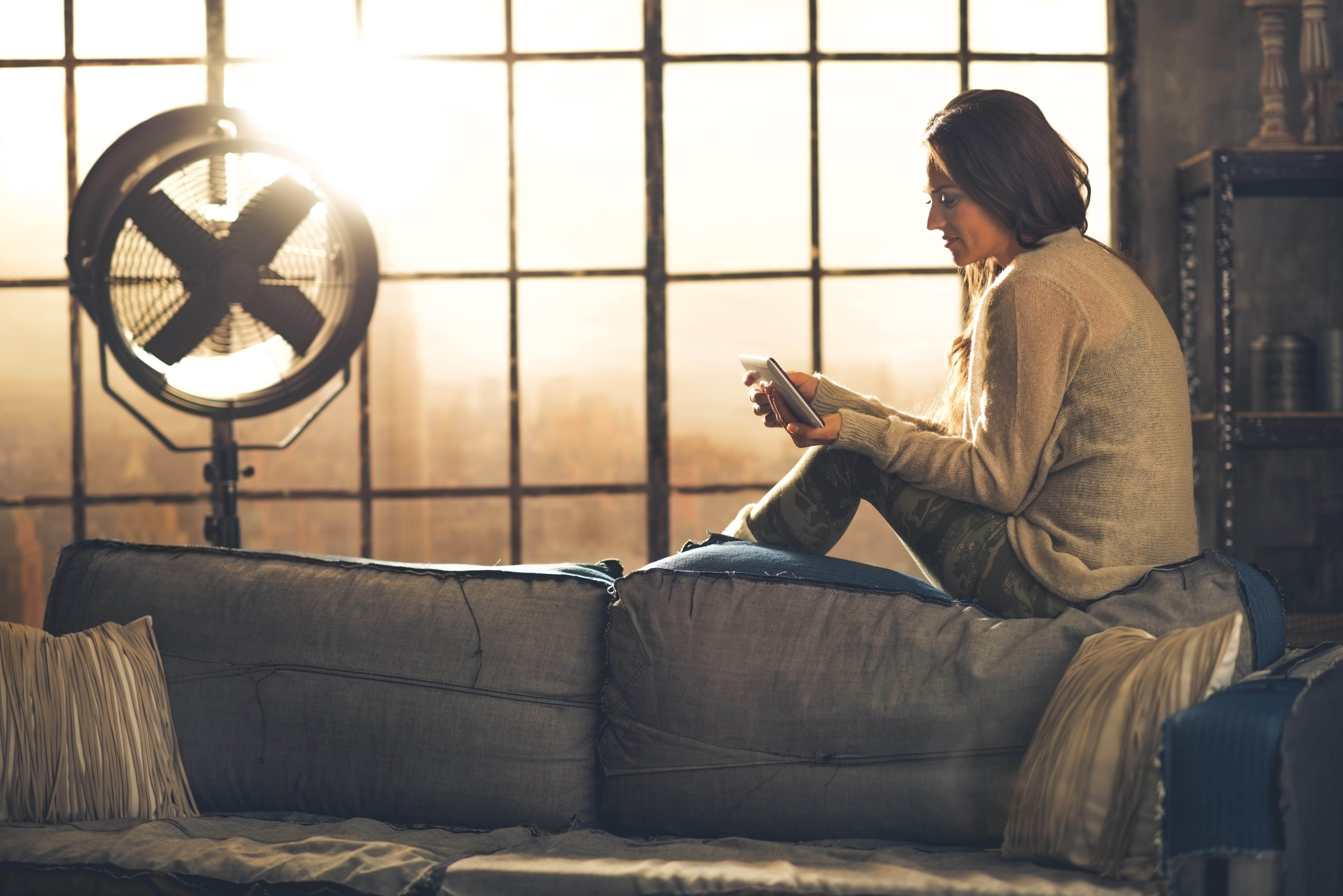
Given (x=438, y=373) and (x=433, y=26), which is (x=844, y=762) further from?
(x=433, y=26)

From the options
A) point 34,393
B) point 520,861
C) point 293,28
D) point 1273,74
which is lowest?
point 520,861

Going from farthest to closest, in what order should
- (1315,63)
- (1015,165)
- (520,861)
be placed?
(1315,63)
(1015,165)
(520,861)

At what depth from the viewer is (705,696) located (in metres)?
1.40

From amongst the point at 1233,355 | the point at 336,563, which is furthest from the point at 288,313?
the point at 1233,355

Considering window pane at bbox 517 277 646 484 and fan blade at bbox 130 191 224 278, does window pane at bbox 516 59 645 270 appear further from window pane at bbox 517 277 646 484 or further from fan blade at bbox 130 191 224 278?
fan blade at bbox 130 191 224 278

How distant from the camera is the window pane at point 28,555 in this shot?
307cm

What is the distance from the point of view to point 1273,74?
2830mm

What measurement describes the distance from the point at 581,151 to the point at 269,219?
109 cm

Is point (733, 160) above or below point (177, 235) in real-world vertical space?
above

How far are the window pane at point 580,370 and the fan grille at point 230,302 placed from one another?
2.83 ft

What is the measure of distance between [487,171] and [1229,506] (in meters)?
2.11

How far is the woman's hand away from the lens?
1.59 m

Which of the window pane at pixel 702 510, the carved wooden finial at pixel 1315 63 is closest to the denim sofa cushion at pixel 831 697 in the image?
the window pane at pixel 702 510

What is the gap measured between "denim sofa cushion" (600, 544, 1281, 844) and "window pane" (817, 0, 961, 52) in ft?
6.88
